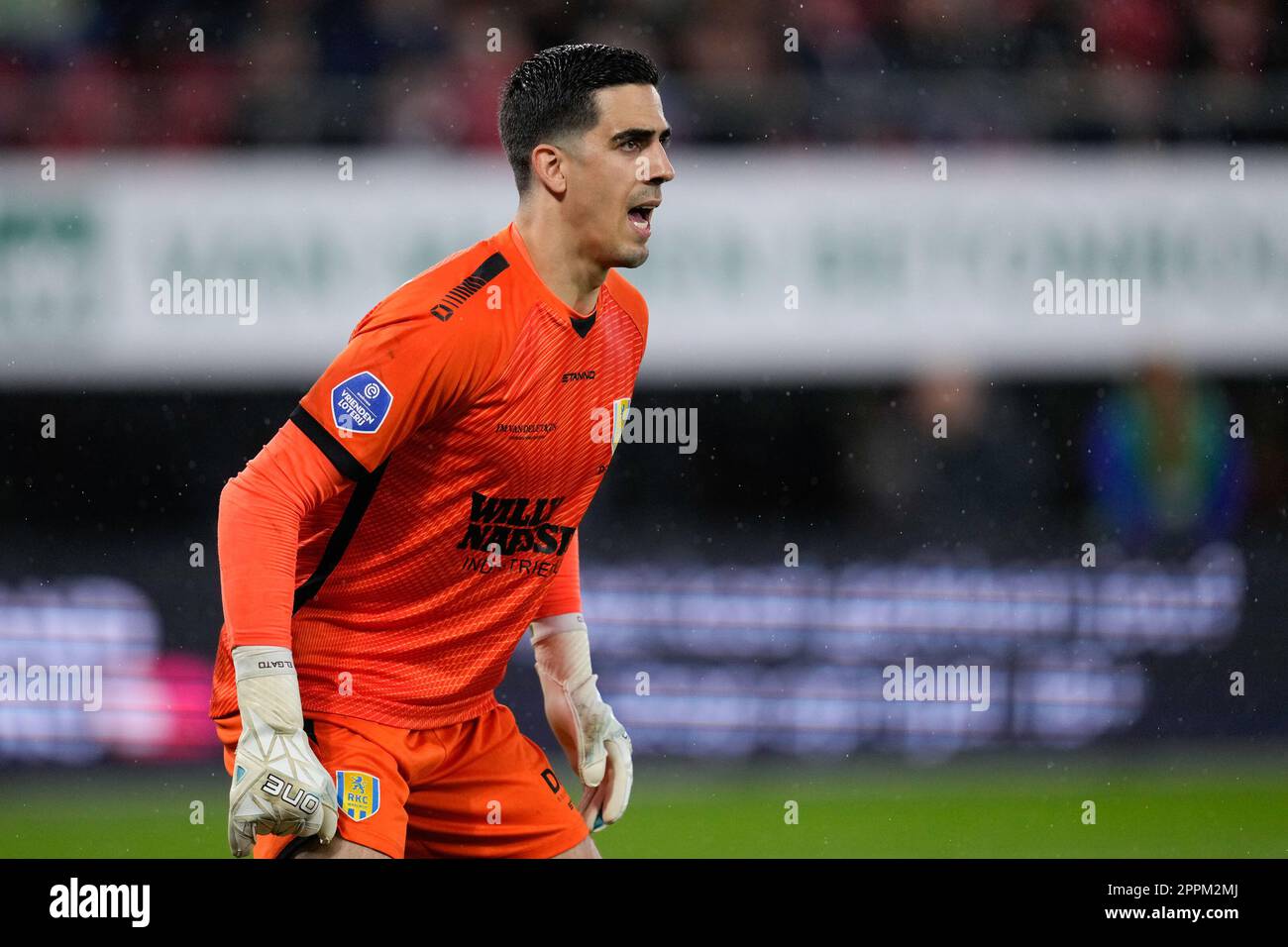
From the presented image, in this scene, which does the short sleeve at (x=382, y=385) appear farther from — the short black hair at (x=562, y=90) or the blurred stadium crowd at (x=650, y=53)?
the blurred stadium crowd at (x=650, y=53)

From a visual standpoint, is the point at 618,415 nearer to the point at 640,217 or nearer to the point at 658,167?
the point at 640,217

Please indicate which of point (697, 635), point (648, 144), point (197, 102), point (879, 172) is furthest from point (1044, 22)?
point (648, 144)

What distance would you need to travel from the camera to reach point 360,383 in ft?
11.1

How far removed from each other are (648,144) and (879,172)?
4.36m

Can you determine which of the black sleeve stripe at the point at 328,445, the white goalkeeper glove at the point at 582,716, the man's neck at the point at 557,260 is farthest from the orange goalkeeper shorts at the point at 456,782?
the man's neck at the point at 557,260

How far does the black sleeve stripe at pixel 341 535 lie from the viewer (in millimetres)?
3566

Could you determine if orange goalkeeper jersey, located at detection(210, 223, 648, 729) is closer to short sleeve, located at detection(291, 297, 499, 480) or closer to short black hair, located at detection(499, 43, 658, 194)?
short sleeve, located at detection(291, 297, 499, 480)

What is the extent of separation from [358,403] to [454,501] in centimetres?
34

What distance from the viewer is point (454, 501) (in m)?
3.62

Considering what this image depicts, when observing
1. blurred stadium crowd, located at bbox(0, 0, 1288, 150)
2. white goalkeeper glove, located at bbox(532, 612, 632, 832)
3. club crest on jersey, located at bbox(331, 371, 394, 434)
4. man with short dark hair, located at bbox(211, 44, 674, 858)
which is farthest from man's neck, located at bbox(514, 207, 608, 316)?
blurred stadium crowd, located at bbox(0, 0, 1288, 150)

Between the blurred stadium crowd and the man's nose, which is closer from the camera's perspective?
the man's nose

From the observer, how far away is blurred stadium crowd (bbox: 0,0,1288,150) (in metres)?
7.68

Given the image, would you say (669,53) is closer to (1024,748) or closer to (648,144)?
(1024,748)

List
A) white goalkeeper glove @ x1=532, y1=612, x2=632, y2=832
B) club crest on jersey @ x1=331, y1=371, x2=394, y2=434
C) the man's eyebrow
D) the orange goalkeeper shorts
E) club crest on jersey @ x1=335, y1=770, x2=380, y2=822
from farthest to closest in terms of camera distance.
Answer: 1. white goalkeeper glove @ x1=532, y1=612, x2=632, y2=832
2. the man's eyebrow
3. the orange goalkeeper shorts
4. club crest on jersey @ x1=335, y1=770, x2=380, y2=822
5. club crest on jersey @ x1=331, y1=371, x2=394, y2=434
